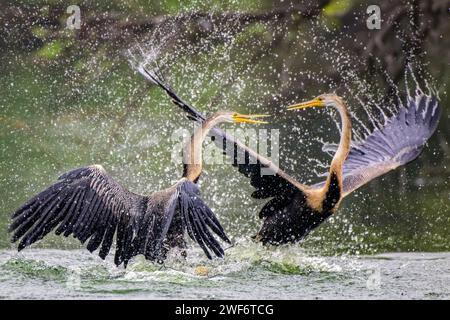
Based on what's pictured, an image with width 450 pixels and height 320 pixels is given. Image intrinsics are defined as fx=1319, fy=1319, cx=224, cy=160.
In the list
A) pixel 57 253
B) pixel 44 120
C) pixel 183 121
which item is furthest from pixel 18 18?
pixel 57 253

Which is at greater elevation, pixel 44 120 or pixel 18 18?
pixel 18 18

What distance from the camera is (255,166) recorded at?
25.8ft

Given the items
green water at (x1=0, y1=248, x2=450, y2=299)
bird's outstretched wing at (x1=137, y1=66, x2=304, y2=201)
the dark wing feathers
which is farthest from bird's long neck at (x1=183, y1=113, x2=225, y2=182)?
the dark wing feathers

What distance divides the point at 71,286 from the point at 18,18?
4.06 m

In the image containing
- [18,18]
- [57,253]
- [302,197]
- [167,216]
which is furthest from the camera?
[18,18]

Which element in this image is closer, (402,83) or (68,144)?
(402,83)

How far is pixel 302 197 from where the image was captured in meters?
7.80

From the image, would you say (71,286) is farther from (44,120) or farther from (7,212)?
(44,120)

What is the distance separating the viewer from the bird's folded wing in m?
7.29

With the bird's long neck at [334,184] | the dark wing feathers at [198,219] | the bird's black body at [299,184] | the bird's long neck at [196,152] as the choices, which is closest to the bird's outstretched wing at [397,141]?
the bird's black body at [299,184]

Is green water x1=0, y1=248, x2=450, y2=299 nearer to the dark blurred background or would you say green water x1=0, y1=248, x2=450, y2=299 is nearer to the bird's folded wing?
the bird's folded wing

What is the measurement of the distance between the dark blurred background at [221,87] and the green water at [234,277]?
80 centimetres

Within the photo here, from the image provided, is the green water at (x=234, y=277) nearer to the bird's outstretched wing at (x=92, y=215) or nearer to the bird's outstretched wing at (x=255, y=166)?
the bird's outstretched wing at (x=92, y=215)

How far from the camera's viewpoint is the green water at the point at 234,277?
718 centimetres
